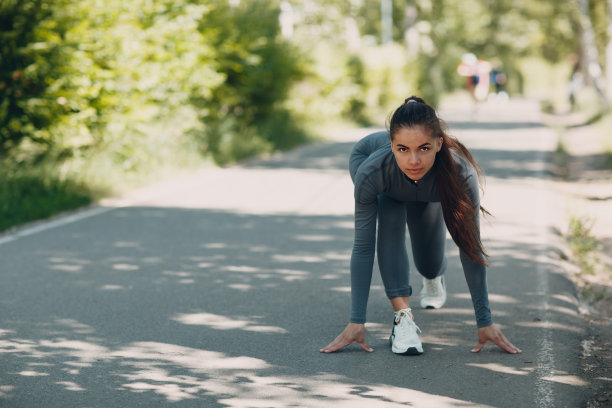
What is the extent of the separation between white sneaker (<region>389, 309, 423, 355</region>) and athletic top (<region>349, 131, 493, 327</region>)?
21cm

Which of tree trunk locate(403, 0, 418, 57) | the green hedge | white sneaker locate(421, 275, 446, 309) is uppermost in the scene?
tree trunk locate(403, 0, 418, 57)

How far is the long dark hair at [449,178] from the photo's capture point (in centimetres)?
469

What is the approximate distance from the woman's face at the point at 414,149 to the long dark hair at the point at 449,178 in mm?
28

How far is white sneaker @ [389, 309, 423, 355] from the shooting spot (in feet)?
16.6

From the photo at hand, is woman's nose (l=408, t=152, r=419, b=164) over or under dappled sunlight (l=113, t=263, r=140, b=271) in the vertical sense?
over

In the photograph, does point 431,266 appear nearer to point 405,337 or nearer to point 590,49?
point 405,337

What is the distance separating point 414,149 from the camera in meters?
4.69

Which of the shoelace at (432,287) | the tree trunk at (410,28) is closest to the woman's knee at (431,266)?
the shoelace at (432,287)

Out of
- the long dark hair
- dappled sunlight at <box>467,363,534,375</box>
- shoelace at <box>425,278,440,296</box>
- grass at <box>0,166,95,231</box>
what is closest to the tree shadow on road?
dappled sunlight at <box>467,363,534,375</box>

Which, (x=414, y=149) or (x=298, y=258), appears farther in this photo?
(x=298, y=258)

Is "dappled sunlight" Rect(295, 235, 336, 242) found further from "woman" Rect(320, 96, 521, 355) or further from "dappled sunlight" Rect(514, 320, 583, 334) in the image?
"woman" Rect(320, 96, 521, 355)

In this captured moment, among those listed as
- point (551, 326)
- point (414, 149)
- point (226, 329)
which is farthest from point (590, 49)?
point (414, 149)

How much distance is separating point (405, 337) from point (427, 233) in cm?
81

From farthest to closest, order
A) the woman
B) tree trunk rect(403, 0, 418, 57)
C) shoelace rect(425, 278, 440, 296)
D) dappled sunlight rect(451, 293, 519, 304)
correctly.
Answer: tree trunk rect(403, 0, 418, 57) → dappled sunlight rect(451, 293, 519, 304) → shoelace rect(425, 278, 440, 296) → the woman
